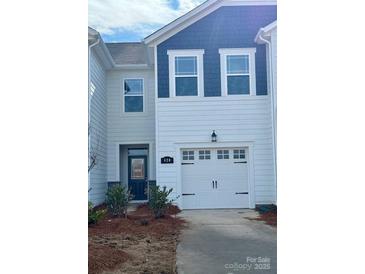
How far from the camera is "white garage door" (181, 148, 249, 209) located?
8727mm

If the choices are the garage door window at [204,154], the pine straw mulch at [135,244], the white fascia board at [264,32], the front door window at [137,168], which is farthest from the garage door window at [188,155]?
the white fascia board at [264,32]

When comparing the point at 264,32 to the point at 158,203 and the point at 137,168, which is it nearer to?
the point at 158,203

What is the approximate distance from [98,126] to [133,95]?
5.60 feet

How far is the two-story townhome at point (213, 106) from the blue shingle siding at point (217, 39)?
2cm

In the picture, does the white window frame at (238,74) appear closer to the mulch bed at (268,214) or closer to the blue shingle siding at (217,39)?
the blue shingle siding at (217,39)

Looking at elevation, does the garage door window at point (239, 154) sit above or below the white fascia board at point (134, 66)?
below

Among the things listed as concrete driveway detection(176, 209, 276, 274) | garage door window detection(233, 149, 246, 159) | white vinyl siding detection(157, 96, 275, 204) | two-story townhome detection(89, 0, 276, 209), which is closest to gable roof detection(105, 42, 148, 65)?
two-story townhome detection(89, 0, 276, 209)

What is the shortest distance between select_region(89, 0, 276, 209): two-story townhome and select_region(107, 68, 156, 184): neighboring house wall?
80 centimetres

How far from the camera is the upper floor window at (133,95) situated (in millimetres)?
10922

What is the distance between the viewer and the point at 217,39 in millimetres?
9344

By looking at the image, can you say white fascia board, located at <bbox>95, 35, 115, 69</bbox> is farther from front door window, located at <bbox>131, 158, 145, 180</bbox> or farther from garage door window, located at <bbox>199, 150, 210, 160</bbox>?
garage door window, located at <bbox>199, 150, 210, 160</bbox>

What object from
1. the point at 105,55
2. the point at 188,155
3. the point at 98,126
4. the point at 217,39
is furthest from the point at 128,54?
the point at 188,155
